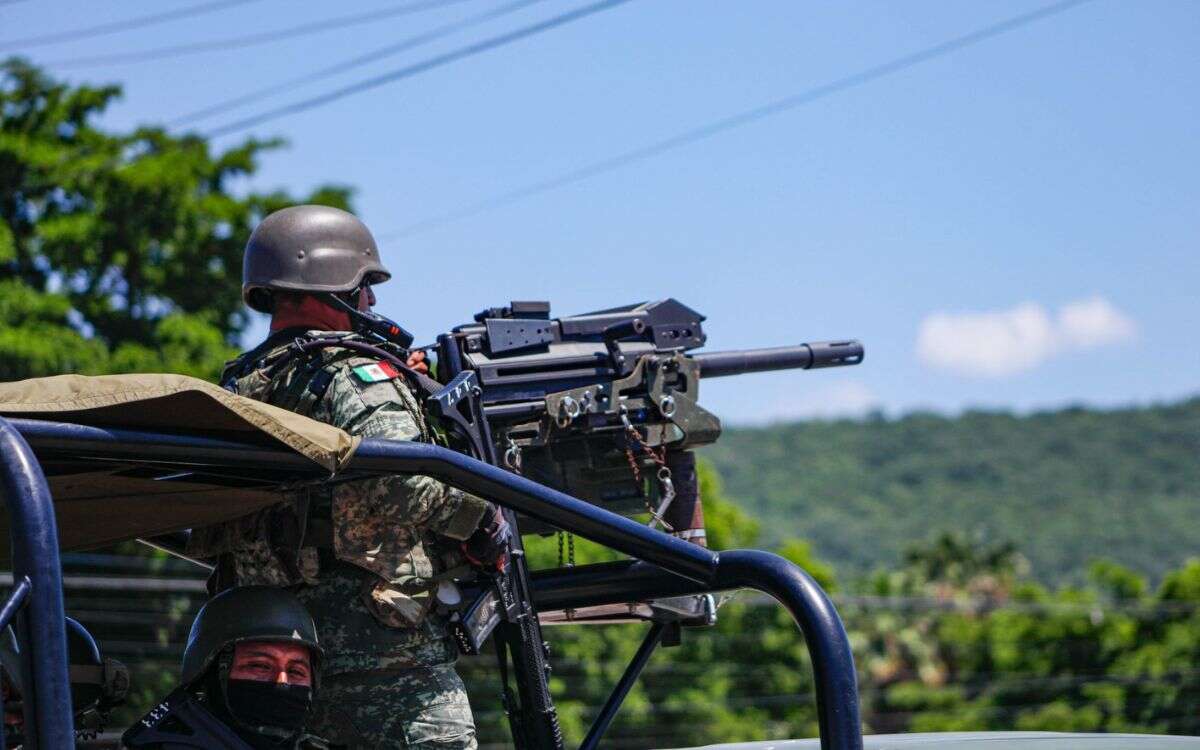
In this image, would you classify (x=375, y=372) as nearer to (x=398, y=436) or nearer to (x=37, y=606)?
(x=398, y=436)

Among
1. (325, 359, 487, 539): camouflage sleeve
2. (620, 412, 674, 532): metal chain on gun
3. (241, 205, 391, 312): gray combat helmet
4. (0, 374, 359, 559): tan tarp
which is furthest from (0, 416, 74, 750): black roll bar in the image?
(620, 412, 674, 532): metal chain on gun

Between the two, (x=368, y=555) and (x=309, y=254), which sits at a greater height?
(x=309, y=254)

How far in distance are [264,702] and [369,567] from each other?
0.62 meters

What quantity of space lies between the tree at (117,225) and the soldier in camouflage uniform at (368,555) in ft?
52.4

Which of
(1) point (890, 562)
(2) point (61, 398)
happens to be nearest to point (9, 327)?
(2) point (61, 398)

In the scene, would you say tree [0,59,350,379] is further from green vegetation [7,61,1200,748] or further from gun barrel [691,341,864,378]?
gun barrel [691,341,864,378]

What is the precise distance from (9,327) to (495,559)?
1595cm

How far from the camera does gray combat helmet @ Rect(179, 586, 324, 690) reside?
336 cm

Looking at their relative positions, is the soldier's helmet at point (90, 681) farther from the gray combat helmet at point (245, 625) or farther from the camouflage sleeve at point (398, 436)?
the camouflage sleeve at point (398, 436)

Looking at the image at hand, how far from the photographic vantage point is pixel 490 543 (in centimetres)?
403

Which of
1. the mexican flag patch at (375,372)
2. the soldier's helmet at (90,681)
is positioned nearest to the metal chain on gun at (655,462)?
the mexican flag patch at (375,372)

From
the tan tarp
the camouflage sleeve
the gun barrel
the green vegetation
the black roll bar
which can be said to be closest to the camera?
the black roll bar

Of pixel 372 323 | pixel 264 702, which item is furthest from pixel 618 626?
pixel 264 702

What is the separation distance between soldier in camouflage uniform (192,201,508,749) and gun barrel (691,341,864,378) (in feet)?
4.47
